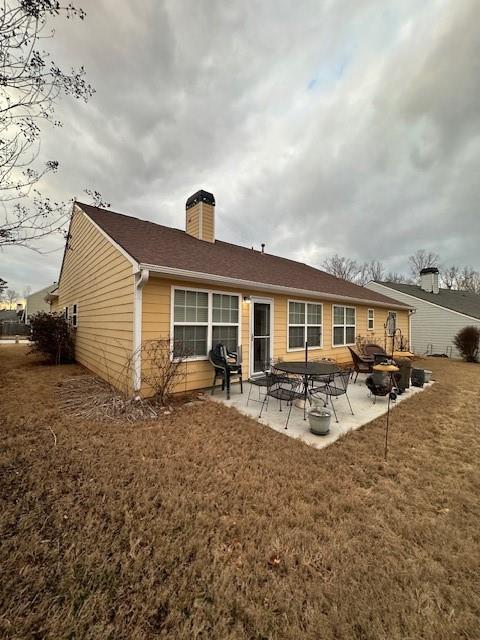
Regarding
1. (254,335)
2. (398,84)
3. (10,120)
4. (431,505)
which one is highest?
(398,84)

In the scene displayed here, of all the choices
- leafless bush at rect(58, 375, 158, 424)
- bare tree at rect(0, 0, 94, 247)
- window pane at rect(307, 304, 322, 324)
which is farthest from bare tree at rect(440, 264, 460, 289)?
bare tree at rect(0, 0, 94, 247)

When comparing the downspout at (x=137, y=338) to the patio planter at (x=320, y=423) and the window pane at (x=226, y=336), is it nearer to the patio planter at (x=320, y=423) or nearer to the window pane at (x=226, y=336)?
the window pane at (x=226, y=336)

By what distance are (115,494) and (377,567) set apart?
222 centimetres

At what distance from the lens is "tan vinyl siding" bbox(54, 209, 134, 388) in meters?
5.67

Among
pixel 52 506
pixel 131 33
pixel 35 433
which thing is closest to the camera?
pixel 52 506

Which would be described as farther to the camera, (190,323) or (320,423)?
(190,323)

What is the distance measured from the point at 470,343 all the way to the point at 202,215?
1609cm

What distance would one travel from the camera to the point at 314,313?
29.7ft

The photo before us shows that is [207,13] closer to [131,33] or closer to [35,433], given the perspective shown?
[131,33]

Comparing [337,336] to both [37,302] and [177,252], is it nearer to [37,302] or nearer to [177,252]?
[177,252]

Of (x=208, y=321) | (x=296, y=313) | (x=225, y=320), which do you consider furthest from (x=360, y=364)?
(x=208, y=321)

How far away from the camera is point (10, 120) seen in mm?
3111

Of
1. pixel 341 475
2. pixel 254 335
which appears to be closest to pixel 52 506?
pixel 341 475

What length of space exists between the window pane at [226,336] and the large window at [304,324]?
2181mm
